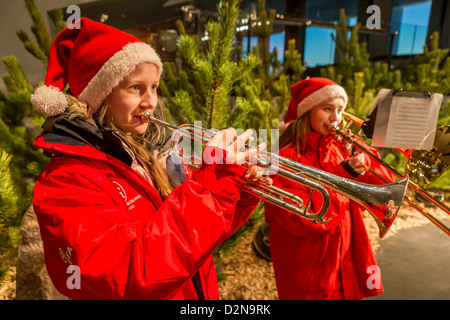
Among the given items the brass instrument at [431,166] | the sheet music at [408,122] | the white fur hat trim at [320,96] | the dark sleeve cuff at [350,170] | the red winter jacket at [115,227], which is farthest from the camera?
the white fur hat trim at [320,96]

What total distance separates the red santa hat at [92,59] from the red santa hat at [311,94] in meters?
1.09

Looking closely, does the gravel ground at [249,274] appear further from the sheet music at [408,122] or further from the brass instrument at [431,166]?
the sheet music at [408,122]

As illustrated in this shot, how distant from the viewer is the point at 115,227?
834mm

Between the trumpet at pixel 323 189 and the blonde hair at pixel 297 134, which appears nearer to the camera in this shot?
the trumpet at pixel 323 189

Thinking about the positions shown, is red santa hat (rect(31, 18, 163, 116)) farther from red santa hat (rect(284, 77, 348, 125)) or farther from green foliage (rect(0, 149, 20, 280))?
red santa hat (rect(284, 77, 348, 125))

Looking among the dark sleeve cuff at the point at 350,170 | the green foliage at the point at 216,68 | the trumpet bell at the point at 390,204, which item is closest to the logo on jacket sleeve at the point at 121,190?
the green foliage at the point at 216,68

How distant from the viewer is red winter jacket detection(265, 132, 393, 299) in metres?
1.60

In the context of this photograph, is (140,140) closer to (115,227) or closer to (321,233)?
(115,227)

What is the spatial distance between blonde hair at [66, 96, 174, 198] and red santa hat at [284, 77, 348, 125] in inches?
39.0

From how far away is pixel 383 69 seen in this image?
393cm

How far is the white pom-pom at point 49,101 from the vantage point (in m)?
0.90

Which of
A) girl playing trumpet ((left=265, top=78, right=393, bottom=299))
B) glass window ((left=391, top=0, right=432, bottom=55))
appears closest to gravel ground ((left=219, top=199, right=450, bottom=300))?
girl playing trumpet ((left=265, top=78, right=393, bottom=299))
